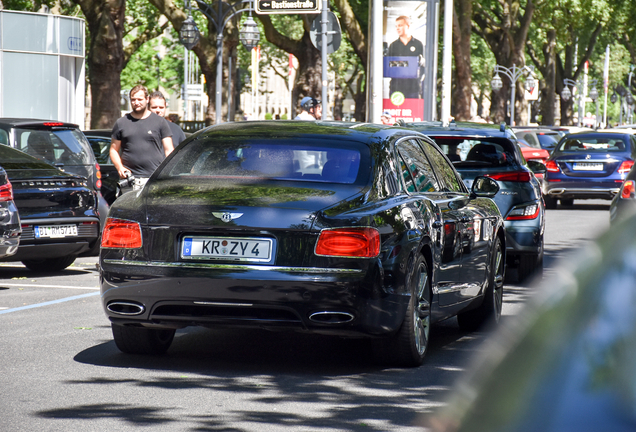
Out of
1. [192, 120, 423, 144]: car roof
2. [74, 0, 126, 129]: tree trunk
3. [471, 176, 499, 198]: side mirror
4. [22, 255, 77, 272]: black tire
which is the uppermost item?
[74, 0, 126, 129]: tree trunk

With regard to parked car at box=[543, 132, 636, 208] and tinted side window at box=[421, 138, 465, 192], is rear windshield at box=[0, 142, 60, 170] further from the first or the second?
parked car at box=[543, 132, 636, 208]

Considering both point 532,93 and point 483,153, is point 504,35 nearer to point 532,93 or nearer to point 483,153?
point 532,93

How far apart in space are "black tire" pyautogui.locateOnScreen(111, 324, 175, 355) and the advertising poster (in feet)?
54.8

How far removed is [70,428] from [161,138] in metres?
5.89

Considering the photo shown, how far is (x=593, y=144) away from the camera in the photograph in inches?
885

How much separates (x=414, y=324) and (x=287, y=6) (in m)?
13.3

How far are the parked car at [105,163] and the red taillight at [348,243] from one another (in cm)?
982

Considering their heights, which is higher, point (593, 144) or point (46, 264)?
point (593, 144)

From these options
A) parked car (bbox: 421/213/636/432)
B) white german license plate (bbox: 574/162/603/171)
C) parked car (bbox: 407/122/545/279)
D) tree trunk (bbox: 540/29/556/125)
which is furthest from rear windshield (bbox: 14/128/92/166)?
tree trunk (bbox: 540/29/556/125)

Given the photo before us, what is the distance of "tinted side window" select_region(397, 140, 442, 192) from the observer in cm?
653

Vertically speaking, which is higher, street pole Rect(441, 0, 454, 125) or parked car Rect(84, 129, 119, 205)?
street pole Rect(441, 0, 454, 125)

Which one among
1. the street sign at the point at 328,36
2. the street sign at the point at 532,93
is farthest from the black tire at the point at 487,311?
the street sign at the point at 532,93

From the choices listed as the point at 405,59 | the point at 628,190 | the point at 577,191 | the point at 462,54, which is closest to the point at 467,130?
the point at 628,190

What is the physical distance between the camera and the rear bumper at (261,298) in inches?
215
